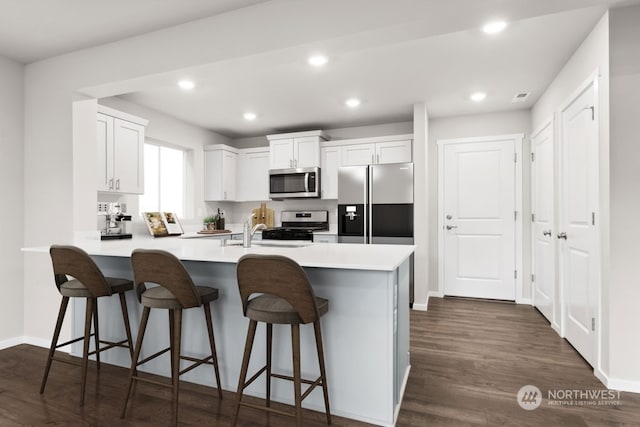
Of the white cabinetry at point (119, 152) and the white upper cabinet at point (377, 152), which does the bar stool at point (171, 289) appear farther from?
the white upper cabinet at point (377, 152)

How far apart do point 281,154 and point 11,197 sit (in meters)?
3.07

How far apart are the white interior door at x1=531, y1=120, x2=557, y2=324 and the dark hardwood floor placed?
0.68m

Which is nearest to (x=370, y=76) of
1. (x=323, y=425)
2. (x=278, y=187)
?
(x=278, y=187)

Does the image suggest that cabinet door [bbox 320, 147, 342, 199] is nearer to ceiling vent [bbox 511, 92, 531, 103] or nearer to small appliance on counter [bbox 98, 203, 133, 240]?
ceiling vent [bbox 511, 92, 531, 103]

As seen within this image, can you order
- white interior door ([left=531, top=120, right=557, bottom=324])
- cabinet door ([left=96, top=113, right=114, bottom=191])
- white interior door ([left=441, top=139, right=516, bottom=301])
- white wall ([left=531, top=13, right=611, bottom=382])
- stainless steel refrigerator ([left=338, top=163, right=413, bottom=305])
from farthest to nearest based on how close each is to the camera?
1. white interior door ([left=441, top=139, right=516, bottom=301])
2. stainless steel refrigerator ([left=338, top=163, right=413, bottom=305])
3. white interior door ([left=531, top=120, right=557, bottom=324])
4. cabinet door ([left=96, top=113, right=114, bottom=191])
5. white wall ([left=531, top=13, right=611, bottom=382])

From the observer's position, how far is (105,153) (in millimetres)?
3449

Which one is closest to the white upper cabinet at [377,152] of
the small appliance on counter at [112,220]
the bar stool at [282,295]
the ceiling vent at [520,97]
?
→ the ceiling vent at [520,97]

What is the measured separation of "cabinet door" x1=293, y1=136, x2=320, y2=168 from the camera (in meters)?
5.03

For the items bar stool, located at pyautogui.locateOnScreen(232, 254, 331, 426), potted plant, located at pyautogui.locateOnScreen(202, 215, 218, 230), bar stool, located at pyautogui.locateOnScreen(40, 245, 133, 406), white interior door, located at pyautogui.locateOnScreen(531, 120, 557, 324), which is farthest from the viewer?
potted plant, located at pyautogui.locateOnScreen(202, 215, 218, 230)

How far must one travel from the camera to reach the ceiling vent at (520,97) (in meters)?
3.86

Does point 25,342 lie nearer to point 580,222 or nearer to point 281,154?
point 281,154

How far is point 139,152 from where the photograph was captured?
3.84 metres

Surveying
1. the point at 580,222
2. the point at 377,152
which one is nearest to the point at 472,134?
the point at 377,152

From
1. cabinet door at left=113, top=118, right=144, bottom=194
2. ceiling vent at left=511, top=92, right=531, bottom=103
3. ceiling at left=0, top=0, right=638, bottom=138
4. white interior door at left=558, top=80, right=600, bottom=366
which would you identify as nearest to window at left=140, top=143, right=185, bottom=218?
ceiling at left=0, top=0, right=638, bottom=138
